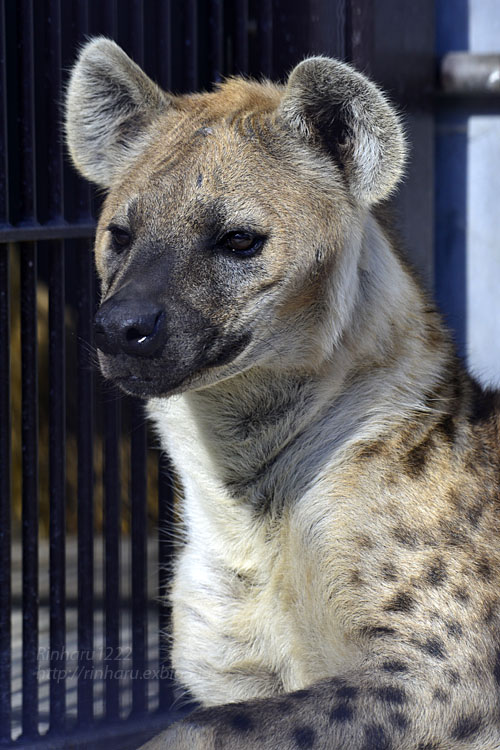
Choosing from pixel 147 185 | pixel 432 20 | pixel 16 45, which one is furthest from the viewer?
pixel 432 20

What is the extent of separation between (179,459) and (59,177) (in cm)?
78

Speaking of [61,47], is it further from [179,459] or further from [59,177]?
[179,459]

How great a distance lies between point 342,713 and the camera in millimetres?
1667

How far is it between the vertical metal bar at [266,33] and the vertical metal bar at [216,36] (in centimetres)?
11

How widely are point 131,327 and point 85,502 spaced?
978 mm

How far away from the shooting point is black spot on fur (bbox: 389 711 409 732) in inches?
66.2

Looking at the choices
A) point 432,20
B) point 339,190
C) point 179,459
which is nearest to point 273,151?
point 339,190

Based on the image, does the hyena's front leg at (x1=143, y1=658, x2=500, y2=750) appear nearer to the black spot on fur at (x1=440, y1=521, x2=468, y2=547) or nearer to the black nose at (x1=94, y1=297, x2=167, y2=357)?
the black spot on fur at (x1=440, y1=521, x2=468, y2=547)

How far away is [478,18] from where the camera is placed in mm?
3074

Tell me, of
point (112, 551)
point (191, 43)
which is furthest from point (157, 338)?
point (191, 43)

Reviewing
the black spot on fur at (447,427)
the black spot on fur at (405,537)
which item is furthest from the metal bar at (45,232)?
the black spot on fur at (405,537)

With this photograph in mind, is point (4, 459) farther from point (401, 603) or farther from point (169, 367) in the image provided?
point (401, 603)

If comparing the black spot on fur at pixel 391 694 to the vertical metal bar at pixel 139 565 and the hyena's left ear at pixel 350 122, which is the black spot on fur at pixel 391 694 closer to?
the hyena's left ear at pixel 350 122

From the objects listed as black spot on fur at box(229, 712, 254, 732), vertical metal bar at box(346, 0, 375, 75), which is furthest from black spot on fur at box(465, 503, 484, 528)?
vertical metal bar at box(346, 0, 375, 75)
